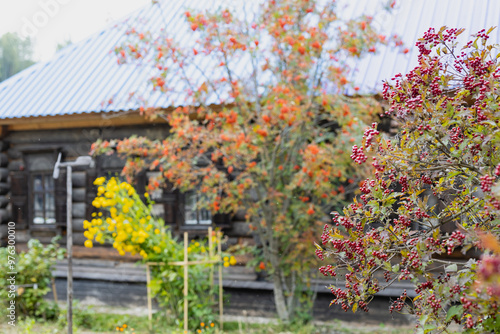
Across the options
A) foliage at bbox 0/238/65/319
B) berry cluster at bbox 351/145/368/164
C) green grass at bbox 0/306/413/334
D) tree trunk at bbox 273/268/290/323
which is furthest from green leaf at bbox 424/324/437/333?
foliage at bbox 0/238/65/319

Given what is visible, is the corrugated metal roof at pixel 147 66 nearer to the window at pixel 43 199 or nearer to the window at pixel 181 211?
the window at pixel 43 199

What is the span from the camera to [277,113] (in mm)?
5473

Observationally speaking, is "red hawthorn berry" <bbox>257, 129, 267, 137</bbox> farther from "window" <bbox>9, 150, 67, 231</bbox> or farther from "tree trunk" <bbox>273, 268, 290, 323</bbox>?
"window" <bbox>9, 150, 67, 231</bbox>

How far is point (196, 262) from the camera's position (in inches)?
236

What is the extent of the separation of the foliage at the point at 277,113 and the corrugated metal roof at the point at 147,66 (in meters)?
0.28

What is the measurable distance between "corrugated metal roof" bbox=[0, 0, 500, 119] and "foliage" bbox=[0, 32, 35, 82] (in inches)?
504

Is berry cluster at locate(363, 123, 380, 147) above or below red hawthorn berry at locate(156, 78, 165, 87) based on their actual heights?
below

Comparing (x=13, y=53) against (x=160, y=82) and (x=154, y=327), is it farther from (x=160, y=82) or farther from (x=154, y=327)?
(x=154, y=327)

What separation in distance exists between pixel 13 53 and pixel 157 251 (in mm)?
18522

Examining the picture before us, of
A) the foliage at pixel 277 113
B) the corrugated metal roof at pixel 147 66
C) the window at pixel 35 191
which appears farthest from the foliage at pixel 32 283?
the corrugated metal roof at pixel 147 66

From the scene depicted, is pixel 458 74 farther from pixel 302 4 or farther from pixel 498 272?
pixel 302 4

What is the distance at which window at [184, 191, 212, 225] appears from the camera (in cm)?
762

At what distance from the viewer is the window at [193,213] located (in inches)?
300

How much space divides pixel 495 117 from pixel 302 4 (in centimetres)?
416
